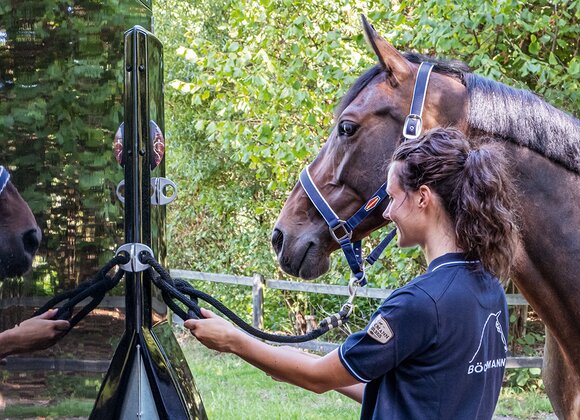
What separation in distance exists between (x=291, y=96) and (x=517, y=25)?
2432 mm

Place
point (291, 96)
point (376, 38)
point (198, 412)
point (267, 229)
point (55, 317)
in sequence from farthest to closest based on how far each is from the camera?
point (267, 229), point (291, 96), point (376, 38), point (198, 412), point (55, 317)

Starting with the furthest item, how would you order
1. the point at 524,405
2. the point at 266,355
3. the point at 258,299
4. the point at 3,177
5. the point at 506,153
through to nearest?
the point at 258,299, the point at 524,405, the point at 506,153, the point at 266,355, the point at 3,177

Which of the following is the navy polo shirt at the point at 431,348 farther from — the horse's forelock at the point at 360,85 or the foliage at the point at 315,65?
the foliage at the point at 315,65

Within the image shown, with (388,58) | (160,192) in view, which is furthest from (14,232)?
(388,58)

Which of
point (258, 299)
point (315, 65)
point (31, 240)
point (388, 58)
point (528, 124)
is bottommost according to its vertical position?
point (258, 299)

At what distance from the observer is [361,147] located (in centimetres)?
301

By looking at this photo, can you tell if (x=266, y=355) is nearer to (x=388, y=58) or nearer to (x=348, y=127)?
(x=348, y=127)

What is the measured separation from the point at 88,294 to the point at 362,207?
147 centimetres

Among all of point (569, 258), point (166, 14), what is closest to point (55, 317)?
point (569, 258)

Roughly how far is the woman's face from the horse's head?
110cm

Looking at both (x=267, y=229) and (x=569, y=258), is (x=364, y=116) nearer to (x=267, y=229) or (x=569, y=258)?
(x=569, y=258)

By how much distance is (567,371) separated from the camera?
3.06m

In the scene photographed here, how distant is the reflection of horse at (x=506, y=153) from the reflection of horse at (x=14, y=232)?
1607 millimetres

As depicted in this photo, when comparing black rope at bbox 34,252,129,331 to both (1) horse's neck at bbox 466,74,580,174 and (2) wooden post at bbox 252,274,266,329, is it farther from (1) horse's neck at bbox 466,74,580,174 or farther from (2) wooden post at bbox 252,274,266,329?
(2) wooden post at bbox 252,274,266,329
